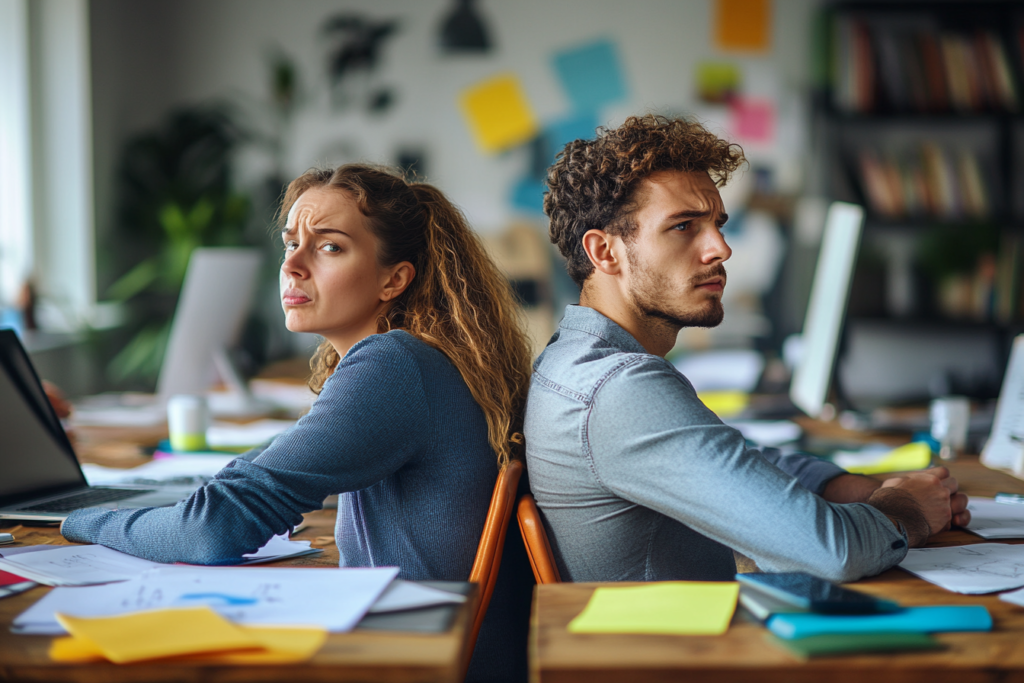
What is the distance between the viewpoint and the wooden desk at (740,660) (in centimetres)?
76

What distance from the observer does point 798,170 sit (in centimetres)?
457

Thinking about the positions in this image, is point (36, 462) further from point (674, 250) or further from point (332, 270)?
point (674, 250)

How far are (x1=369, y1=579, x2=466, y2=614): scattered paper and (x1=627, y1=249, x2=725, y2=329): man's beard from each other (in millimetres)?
547

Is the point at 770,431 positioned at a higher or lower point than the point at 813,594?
lower

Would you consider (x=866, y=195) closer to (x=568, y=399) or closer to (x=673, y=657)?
(x=568, y=399)

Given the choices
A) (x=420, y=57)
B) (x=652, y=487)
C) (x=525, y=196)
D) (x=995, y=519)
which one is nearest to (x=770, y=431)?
(x=995, y=519)

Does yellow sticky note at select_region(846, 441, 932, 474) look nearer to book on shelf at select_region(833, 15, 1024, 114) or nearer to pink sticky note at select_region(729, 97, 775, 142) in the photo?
book on shelf at select_region(833, 15, 1024, 114)

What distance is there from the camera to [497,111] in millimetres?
4602

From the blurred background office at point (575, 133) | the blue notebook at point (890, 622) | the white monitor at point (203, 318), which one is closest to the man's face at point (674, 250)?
the blue notebook at point (890, 622)

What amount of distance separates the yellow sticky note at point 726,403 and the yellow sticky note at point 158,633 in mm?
1759

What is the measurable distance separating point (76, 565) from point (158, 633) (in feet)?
1.10

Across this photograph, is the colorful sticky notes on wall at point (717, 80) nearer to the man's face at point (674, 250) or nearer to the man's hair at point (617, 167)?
the man's hair at point (617, 167)

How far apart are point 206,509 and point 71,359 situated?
3161 mm

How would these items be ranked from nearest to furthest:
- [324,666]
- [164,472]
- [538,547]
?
[324,666], [538,547], [164,472]
